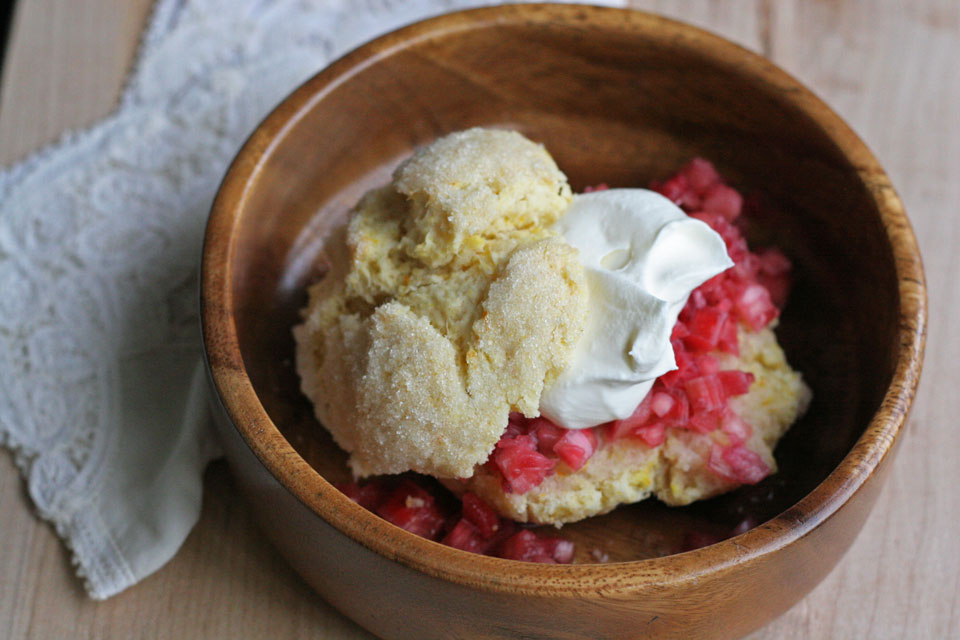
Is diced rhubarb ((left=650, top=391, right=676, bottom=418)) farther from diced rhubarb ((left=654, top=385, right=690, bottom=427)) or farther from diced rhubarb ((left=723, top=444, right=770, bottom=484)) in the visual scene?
diced rhubarb ((left=723, top=444, right=770, bottom=484))

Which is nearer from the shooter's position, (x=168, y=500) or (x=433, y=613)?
(x=433, y=613)

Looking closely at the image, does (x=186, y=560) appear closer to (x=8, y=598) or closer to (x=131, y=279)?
(x=8, y=598)

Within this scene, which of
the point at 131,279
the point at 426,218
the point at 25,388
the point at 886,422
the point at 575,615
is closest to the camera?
the point at 575,615

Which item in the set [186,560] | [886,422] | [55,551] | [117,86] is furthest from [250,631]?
[117,86]

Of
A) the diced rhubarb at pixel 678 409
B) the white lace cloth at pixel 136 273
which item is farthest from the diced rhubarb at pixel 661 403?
the white lace cloth at pixel 136 273

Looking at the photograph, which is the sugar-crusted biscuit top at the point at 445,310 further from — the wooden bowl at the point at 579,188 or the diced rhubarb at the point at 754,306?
the diced rhubarb at the point at 754,306

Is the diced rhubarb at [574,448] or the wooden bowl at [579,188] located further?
the diced rhubarb at [574,448]
